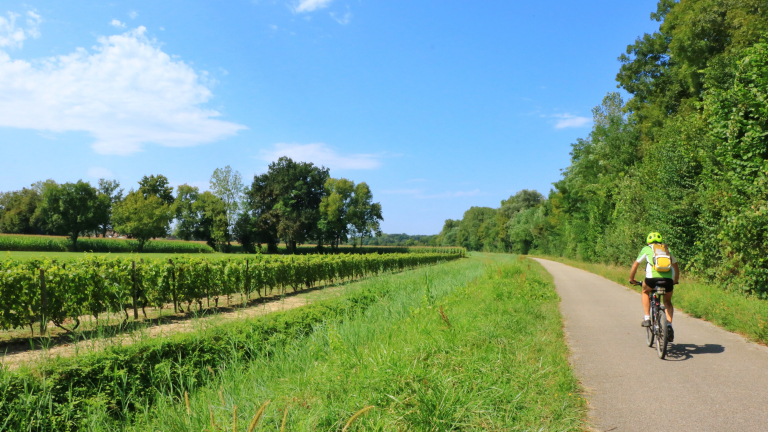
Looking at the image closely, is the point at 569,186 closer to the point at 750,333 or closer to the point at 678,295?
the point at 678,295

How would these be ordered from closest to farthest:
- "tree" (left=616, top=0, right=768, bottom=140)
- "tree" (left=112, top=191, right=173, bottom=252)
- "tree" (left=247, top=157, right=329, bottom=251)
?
"tree" (left=616, top=0, right=768, bottom=140) → "tree" (left=247, top=157, right=329, bottom=251) → "tree" (left=112, top=191, right=173, bottom=252)

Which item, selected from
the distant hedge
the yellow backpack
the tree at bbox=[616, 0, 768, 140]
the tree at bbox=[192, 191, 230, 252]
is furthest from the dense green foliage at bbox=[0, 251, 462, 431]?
the tree at bbox=[192, 191, 230, 252]

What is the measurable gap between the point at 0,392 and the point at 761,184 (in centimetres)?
1569

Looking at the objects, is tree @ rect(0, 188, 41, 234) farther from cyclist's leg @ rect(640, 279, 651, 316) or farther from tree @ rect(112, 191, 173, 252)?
cyclist's leg @ rect(640, 279, 651, 316)

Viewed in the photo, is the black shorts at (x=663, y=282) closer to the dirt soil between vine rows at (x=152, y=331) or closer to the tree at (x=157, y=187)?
the dirt soil between vine rows at (x=152, y=331)

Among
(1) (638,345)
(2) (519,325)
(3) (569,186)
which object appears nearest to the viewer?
(1) (638,345)

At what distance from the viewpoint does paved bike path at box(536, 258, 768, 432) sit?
422 cm

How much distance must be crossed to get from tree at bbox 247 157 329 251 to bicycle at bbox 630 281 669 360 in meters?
54.1

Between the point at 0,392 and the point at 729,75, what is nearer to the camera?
the point at 0,392

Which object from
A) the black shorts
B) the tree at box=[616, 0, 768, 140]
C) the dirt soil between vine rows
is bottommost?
the dirt soil between vine rows

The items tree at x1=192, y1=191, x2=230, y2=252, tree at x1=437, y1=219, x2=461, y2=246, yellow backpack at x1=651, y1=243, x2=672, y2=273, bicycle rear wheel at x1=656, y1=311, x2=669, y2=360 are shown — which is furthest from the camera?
tree at x1=437, y1=219, x2=461, y2=246

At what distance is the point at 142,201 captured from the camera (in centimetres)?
6600

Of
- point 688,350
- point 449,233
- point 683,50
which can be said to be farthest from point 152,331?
point 449,233

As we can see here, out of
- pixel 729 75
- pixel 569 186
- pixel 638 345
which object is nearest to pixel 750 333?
pixel 638 345
